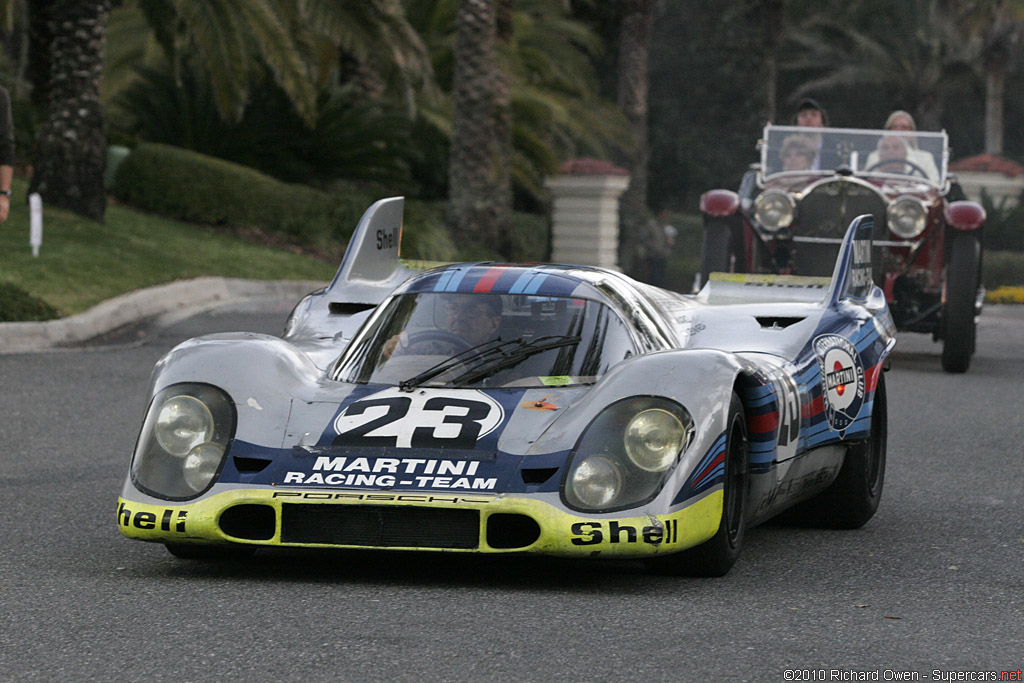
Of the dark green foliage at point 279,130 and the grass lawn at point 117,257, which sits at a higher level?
the dark green foliage at point 279,130

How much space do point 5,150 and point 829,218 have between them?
693cm

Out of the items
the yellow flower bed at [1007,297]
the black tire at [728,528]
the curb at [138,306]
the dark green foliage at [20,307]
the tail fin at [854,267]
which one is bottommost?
the yellow flower bed at [1007,297]

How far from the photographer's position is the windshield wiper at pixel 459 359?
19.3 ft

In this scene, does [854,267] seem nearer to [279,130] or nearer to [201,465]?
[201,465]

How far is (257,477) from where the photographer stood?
5.25 m

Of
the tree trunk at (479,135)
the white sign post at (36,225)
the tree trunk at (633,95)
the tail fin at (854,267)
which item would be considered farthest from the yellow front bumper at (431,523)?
the tree trunk at (633,95)

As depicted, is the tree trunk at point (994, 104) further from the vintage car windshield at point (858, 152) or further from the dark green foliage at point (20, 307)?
the dark green foliage at point (20, 307)

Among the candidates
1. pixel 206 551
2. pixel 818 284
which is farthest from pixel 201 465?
pixel 818 284

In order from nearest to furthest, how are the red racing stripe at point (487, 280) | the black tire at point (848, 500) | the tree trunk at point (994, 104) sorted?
the red racing stripe at point (487, 280) → the black tire at point (848, 500) → the tree trunk at point (994, 104)

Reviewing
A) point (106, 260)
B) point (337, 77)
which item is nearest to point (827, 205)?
point (106, 260)

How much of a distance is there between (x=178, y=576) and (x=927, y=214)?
10.2m

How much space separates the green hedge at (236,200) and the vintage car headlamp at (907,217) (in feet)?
29.8

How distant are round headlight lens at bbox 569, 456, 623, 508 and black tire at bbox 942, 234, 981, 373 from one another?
A: 9070 mm

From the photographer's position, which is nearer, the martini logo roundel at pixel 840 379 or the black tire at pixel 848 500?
the martini logo roundel at pixel 840 379
